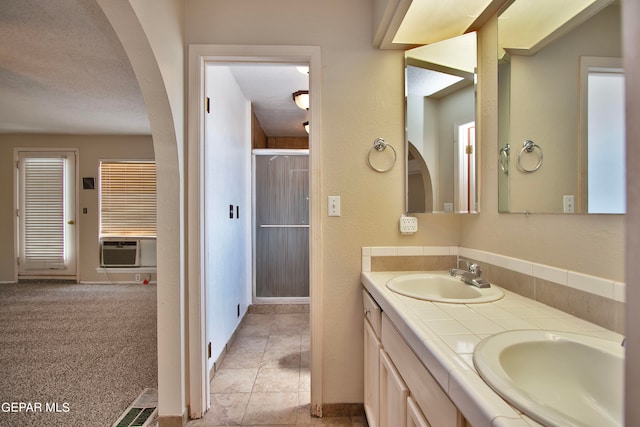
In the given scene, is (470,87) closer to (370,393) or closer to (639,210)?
(639,210)

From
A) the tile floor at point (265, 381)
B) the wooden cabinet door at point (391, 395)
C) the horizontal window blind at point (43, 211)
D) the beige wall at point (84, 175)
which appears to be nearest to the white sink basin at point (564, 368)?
the wooden cabinet door at point (391, 395)

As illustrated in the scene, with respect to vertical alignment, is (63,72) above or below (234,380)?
above

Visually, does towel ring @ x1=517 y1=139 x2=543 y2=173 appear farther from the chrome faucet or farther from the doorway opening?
the chrome faucet

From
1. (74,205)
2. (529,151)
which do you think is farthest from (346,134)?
(74,205)

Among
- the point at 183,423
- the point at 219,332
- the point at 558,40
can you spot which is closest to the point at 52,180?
the point at 219,332

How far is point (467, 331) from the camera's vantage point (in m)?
0.80

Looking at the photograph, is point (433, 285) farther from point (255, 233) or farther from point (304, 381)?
point (255, 233)

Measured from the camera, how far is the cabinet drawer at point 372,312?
1278 mm

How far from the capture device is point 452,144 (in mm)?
1523

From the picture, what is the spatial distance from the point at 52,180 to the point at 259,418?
17.1 feet

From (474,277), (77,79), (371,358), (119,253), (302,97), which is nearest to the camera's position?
(474,277)

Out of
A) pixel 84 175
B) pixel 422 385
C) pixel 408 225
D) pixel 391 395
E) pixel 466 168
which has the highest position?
pixel 84 175

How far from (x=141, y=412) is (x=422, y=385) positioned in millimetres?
1694

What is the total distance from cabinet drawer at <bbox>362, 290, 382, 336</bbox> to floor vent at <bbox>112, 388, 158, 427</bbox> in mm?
1316
